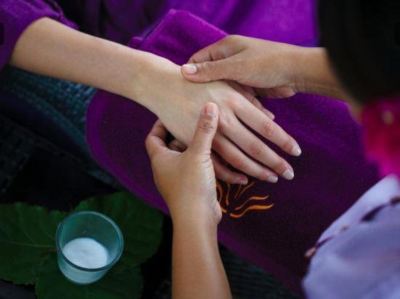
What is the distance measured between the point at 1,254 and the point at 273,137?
51cm

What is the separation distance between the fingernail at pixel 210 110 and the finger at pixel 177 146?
86 mm

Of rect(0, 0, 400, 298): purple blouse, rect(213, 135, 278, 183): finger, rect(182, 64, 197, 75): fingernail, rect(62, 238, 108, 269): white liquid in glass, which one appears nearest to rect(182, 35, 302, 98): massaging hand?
rect(182, 64, 197, 75): fingernail

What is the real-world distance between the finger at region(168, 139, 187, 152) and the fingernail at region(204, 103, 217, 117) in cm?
9

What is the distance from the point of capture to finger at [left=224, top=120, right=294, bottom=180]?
0.94m

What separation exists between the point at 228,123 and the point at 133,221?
0.94ft

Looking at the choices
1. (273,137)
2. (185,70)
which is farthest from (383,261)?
(185,70)

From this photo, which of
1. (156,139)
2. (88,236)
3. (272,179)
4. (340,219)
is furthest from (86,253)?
(340,219)

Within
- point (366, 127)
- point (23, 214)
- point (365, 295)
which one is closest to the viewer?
point (366, 127)

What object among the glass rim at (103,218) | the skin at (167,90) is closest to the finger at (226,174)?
the skin at (167,90)

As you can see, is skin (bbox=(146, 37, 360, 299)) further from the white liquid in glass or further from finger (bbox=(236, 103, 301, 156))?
the white liquid in glass

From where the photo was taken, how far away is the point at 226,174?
0.95 meters

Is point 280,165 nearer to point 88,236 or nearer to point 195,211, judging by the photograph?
point 195,211

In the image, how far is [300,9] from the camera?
121cm

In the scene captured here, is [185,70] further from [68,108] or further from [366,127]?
[366,127]
